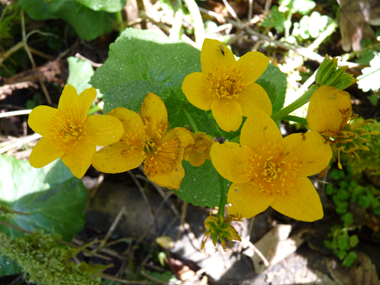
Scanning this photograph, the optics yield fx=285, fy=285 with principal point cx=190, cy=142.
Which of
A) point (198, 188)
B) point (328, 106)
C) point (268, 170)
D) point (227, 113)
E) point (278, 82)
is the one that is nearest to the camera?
point (328, 106)

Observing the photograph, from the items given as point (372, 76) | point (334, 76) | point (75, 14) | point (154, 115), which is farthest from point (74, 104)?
point (372, 76)

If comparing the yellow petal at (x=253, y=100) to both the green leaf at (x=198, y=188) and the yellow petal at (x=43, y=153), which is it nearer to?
the green leaf at (x=198, y=188)

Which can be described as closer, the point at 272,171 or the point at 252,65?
the point at 272,171

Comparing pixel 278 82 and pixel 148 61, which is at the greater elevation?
pixel 148 61

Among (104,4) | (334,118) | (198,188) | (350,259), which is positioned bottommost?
(350,259)

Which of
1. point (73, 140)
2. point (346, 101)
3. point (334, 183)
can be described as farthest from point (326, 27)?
point (73, 140)

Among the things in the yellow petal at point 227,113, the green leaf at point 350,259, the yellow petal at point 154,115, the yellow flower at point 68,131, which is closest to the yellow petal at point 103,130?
the yellow flower at point 68,131

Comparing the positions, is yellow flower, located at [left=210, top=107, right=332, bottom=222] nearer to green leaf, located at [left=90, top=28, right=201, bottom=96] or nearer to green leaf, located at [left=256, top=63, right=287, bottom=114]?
green leaf, located at [left=256, top=63, right=287, bottom=114]

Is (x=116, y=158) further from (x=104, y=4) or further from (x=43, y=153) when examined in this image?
(x=104, y=4)
